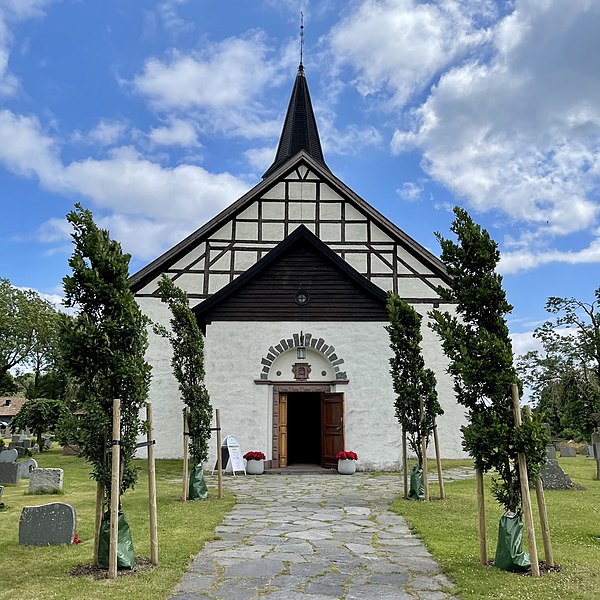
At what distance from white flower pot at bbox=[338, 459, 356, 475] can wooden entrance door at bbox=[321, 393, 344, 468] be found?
64 cm

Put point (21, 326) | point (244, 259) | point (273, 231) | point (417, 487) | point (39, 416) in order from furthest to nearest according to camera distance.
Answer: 1. point (21, 326)
2. point (39, 416)
3. point (273, 231)
4. point (244, 259)
5. point (417, 487)

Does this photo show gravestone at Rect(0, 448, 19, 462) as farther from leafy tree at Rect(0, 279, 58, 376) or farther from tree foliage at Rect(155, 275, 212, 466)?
leafy tree at Rect(0, 279, 58, 376)

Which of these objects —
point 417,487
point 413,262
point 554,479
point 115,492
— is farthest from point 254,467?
point 115,492

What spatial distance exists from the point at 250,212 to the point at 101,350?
48.1ft

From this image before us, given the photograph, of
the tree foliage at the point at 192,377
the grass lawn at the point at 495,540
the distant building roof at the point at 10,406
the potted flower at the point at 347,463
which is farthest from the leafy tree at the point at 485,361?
the distant building roof at the point at 10,406

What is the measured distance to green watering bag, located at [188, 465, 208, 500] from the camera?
11422 mm

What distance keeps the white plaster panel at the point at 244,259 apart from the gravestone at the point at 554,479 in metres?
11.2

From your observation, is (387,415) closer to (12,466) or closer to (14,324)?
(12,466)

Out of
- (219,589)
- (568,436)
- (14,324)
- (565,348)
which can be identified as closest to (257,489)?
(219,589)

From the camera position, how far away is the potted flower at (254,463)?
15.9m

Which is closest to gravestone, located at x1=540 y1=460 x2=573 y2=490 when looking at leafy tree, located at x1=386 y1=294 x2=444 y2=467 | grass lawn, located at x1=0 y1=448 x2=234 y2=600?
leafy tree, located at x1=386 y1=294 x2=444 y2=467

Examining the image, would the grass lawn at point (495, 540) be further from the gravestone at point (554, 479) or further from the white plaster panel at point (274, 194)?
the white plaster panel at point (274, 194)

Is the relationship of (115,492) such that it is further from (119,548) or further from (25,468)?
(25,468)

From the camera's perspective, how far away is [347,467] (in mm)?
15984
